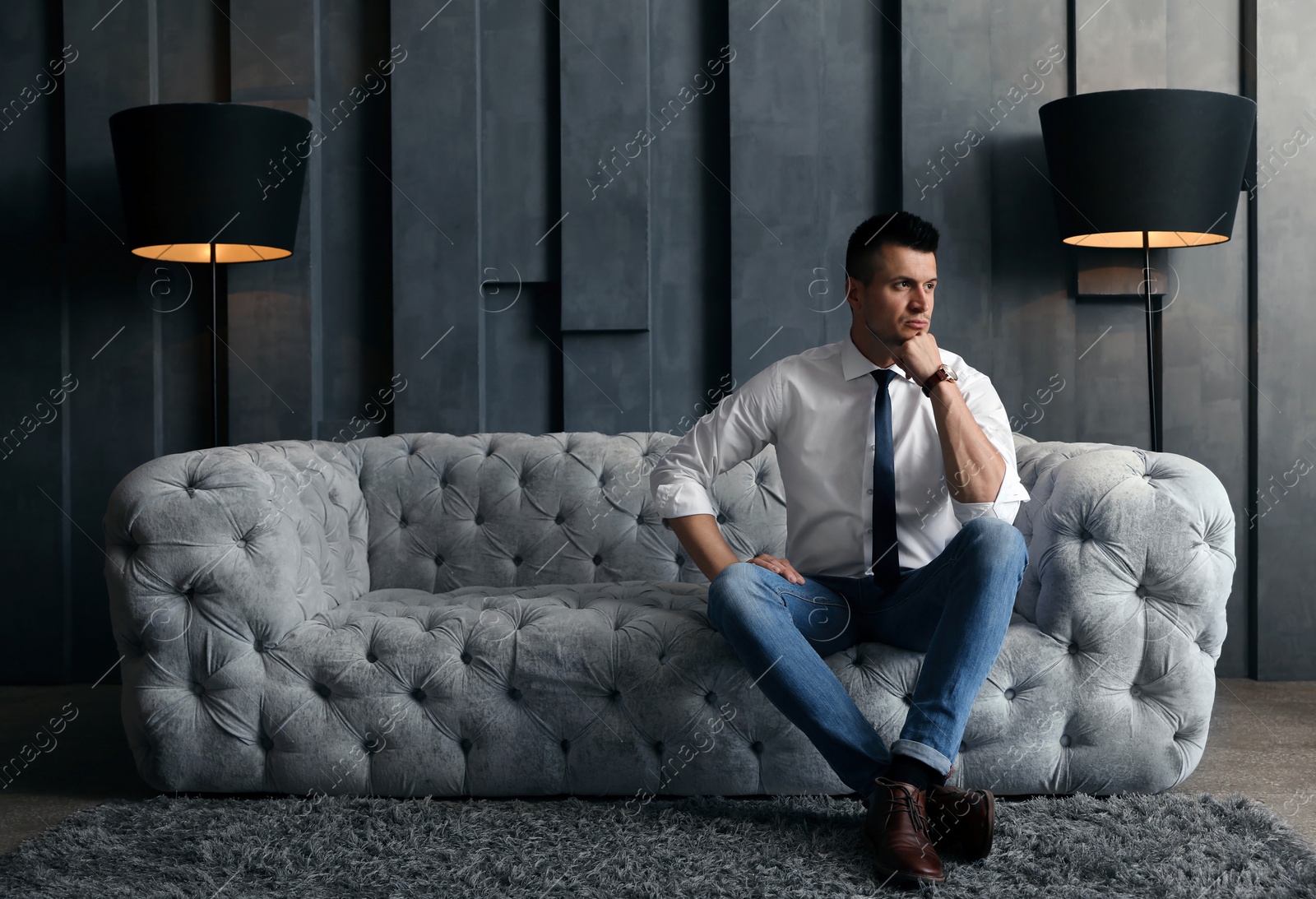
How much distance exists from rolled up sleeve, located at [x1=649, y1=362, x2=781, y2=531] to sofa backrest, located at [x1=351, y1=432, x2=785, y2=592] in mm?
488

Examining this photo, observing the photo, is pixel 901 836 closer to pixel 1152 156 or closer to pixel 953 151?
pixel 1152 156

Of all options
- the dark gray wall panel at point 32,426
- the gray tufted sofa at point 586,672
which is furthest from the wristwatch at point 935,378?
the dark gray wall panel at point 32,426

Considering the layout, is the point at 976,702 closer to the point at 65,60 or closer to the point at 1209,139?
the point at 1209,139

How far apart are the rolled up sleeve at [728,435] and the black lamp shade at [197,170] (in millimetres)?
1400

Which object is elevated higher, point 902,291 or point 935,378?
point 902,291

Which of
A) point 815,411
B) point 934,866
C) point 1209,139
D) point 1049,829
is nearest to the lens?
point 934,866

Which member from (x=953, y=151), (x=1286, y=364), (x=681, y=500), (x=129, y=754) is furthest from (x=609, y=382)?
(x=1286, y=364)

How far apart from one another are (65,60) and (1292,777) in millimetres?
3763

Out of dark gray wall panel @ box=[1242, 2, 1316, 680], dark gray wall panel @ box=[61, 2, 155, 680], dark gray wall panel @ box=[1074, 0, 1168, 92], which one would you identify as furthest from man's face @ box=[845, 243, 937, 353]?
dark gray wall panel @ box=[61, 2, 155, 680]

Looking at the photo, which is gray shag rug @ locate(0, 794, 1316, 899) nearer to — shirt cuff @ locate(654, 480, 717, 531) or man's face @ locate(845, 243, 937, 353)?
shirt cuff @ locate(654, 480, 717, 531)

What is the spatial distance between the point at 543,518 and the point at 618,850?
1.01 m

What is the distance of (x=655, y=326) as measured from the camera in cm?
292

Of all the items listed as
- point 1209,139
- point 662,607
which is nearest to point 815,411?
point 662,607

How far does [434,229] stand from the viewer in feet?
9.52
